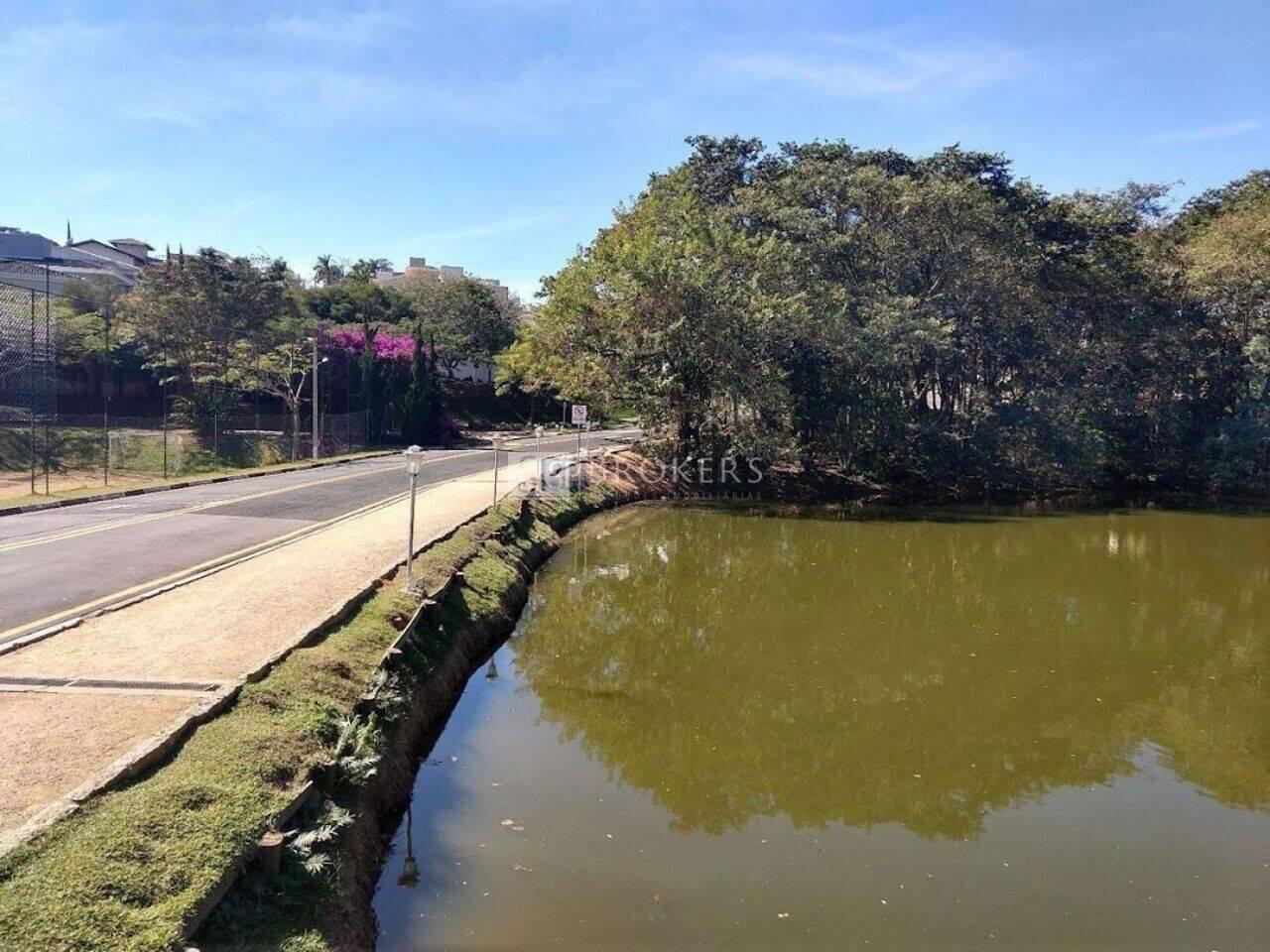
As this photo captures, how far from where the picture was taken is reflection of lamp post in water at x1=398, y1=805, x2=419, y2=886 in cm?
615

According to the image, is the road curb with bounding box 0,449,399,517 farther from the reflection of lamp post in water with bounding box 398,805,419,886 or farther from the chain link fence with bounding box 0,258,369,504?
the reflection of lamp post in water with bounding box 398,805,419,886

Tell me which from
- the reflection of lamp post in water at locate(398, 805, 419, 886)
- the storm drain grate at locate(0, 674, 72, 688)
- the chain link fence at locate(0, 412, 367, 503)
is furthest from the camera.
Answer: the chain link fence at locate(0, 412, 367, 503)

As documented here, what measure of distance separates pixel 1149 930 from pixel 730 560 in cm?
1323

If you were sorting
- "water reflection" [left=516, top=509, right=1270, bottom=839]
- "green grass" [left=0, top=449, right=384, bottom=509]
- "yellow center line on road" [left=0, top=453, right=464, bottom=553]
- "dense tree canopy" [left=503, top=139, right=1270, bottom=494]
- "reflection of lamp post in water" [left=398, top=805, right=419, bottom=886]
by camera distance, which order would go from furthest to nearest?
"dense tree canopy" [left=503, top=139, right=1270, bottom=494] < "green grass" [left=0, top=449, right=384, bottom=509] < "yellow center line on road" [left=0, top=453, right=464, bottom=553] < "water reflection" [left=516, top=509, right=1270, bottom=839] < "reflection of lamp post in water" [left=398, top=805, right=419, bottom=886]

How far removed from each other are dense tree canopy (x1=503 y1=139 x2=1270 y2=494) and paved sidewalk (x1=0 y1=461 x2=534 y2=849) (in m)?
15.1

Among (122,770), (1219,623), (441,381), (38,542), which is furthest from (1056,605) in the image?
(441,381)

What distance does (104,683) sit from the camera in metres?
7.02

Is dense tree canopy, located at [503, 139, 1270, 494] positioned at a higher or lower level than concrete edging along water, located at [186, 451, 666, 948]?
higher

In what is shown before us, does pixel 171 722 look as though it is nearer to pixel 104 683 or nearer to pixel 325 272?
pixel 104 683

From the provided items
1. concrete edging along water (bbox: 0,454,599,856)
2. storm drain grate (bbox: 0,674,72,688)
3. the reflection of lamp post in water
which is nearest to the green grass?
concrete edging along water (bbox: 0,454,599,856)

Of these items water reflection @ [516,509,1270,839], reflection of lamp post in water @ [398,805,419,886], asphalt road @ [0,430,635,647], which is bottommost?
reflection of lamp post in water @ [398,805,419,886]

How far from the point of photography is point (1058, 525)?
25.2 m

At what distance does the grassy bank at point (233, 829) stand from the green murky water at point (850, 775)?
2.41ft

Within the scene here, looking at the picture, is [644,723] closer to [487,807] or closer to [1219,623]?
[487,807]
